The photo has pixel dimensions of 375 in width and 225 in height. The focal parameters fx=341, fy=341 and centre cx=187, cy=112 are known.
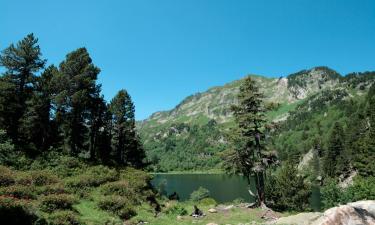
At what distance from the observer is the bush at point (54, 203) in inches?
1111

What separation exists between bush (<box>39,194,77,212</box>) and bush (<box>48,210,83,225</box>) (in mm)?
1187

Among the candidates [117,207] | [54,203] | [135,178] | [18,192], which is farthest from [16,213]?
[135,178]

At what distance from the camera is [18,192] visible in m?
29.8

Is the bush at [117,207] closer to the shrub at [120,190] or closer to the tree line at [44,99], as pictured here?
the shrub at [120,190]

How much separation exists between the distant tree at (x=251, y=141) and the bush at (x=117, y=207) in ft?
46.6

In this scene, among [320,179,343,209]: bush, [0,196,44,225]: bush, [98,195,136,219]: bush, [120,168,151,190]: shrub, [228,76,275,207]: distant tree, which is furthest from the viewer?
[320,179,343,209]: bush

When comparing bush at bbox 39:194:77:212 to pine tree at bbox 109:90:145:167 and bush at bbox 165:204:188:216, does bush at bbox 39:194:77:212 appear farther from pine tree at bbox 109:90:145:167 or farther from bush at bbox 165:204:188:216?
pine tree at bbox 109:90:145:167

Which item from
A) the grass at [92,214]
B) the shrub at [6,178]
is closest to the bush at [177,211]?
the grass at [92,214]

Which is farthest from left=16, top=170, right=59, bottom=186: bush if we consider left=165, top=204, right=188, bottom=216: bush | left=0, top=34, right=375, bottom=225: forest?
left=165, top=204, right=188, bottom=216: bush

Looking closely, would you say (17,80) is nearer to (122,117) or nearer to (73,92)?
(73,92)

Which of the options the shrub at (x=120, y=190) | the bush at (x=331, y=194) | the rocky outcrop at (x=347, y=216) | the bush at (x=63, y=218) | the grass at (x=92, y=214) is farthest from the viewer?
the bush at (x=331, y=194)

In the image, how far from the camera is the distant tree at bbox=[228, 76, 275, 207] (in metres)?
41.0

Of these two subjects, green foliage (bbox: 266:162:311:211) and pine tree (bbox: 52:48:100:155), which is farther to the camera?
green foliage (bbox: 266:162:311:211)

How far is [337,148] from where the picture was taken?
140500 mm
